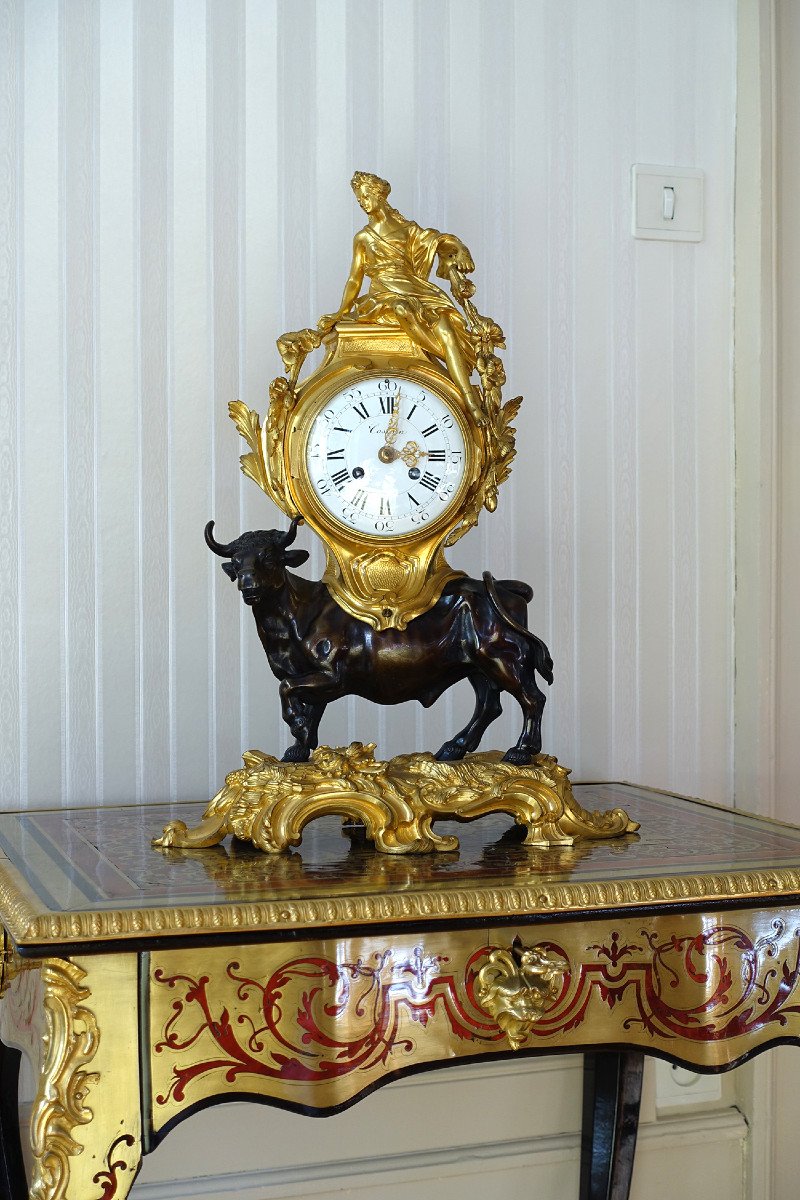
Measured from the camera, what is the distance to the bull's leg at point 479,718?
1.56 m

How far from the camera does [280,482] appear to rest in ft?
4.92

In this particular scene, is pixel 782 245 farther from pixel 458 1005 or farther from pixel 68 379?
pixel 458 1005

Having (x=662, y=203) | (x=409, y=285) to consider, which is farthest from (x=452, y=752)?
(x=662, y=203)

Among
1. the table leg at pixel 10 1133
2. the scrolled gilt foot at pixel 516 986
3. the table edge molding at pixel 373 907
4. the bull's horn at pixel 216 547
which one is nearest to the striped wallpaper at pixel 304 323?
the table leg at pixel 10 1133

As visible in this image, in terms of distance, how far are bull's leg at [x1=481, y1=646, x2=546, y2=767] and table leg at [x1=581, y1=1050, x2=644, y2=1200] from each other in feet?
2.28

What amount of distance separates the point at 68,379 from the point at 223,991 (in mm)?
1006

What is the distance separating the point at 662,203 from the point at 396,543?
0.94 m

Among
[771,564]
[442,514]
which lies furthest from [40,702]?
[771,564]

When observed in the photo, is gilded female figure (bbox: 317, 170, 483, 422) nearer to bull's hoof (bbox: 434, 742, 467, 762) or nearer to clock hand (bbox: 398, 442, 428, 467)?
clock hand (bbox: 398, 442, 428, 467)

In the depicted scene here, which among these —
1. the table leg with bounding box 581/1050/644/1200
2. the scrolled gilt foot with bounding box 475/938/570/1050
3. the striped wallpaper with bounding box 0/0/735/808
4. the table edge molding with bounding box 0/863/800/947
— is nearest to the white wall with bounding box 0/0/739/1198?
the striped wallpaper with bounding box 0/0/735/808

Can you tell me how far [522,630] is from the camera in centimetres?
152

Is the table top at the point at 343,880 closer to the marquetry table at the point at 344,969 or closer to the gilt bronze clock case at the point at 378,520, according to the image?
the marquetry table at the point at 344,969

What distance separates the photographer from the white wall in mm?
1854

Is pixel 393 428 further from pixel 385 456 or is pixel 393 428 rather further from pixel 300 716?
pixel 300 716
